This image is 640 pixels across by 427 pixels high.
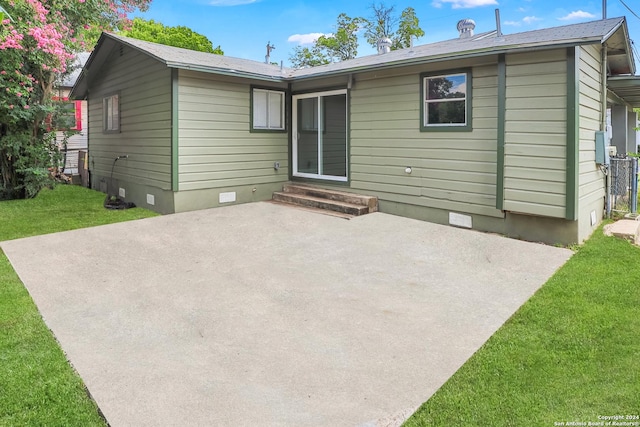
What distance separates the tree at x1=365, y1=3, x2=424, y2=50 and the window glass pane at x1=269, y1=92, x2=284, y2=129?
20456mm

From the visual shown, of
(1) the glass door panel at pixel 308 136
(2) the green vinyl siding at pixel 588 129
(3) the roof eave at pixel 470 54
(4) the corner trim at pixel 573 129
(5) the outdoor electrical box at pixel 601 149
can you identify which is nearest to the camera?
(3) the roof eave at pixel 470 54

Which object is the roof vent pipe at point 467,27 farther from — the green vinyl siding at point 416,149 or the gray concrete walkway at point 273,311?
the gray concrete walkway at point 273,311

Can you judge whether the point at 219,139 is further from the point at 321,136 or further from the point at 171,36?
the point at 171,36

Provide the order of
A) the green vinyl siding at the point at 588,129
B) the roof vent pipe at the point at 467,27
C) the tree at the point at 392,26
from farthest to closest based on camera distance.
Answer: the tree at the point at 392,26 → the roof vent pipe at the point at 467,27 → the green vinyl siding at the point at 588,129

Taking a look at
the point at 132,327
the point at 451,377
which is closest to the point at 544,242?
the point at 451,377

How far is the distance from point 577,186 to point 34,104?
10.1 m

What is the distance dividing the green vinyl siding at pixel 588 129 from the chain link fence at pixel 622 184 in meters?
0.84

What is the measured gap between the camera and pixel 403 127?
7484 millimetres

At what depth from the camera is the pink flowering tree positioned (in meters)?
8.26

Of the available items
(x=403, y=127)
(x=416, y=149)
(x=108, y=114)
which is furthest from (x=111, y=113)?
(x=416, y=149)

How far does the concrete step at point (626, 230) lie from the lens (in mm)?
6086

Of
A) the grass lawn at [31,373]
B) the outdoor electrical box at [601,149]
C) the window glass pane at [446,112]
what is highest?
the window glass pane at [446,112]

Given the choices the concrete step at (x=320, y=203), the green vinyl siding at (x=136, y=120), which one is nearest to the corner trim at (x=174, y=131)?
the green vinyl siding at (x=136, y=120)

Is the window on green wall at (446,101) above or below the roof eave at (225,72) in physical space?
below
